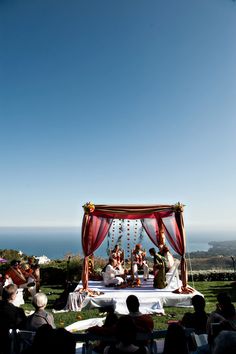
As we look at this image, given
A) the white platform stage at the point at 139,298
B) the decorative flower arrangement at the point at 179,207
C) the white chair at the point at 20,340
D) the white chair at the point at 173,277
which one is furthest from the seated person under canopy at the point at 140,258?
the white chair at the point at 20,340

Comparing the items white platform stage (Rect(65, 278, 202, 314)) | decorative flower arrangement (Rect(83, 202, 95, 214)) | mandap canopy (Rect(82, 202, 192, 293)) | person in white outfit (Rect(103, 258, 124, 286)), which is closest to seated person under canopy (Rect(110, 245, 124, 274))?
person in white outfit (Rect(103, 258, 124, 286))

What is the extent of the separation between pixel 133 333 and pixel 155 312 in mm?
5921

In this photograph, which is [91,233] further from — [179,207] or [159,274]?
[179,207]

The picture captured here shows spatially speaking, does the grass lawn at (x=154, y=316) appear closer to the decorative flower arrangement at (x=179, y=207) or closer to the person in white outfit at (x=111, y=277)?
the person in white outfit at (x=111, y=277)

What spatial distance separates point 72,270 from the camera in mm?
15195

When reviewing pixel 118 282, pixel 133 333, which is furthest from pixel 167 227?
pixel 133 333

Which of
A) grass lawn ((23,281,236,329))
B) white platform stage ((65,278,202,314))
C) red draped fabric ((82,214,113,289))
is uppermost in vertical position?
red draped fabric ((82,214,113,289))

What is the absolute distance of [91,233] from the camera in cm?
1067

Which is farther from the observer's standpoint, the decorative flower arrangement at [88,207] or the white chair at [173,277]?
the white chair at [173,277]

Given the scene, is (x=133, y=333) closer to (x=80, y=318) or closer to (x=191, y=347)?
(x=191, y=347)

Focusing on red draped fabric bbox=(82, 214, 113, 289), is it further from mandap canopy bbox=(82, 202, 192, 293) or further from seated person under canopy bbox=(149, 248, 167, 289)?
seated person under canopy bbox=(149, 248, 167, 289)

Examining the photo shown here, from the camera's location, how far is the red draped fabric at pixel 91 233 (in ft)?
34.3

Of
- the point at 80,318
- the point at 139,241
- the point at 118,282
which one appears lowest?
the point at 80,318

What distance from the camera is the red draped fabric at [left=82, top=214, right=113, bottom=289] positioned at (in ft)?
34.3
